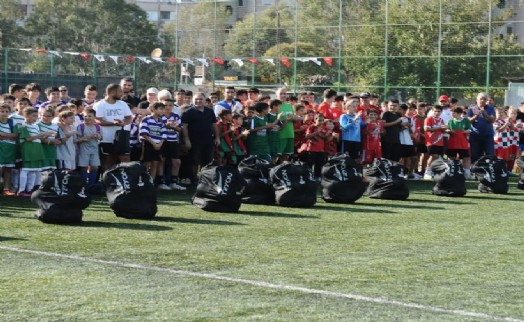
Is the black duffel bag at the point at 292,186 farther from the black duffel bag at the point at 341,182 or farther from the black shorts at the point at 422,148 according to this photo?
the black shorts at the point at 422,148

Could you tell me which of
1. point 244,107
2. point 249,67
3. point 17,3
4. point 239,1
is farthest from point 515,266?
point 17,3

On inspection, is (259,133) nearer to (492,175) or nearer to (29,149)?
(492,175)

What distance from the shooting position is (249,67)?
3959cm

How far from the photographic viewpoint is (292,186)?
15133 millimetres

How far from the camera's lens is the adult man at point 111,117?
659 inches

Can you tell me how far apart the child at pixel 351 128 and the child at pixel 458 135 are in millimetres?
2744

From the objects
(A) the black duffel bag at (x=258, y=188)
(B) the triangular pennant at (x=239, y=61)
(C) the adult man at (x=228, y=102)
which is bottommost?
(A) the black duffel bag at (x=258, y=188)

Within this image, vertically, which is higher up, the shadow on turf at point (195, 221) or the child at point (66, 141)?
the child at point (66, 141)

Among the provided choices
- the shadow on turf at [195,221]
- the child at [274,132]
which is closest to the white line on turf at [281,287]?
the shadow on turf at [195,221]

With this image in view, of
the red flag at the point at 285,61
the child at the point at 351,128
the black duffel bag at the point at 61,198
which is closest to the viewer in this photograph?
the black duffel bag at the point at 61,198

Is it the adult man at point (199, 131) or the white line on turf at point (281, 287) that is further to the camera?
the adult man at point (199, 131)

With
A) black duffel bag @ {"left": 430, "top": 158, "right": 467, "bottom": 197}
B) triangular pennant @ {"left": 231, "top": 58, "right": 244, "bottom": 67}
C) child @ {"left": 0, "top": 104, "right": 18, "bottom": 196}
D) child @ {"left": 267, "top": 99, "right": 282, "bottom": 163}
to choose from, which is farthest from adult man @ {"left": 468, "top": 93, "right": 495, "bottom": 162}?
triangular pennant @ {"left": 231, "top": 58, "right": 244, "bottom": 67}

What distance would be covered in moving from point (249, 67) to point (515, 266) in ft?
99.6

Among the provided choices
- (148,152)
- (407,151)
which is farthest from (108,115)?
(407,151)
